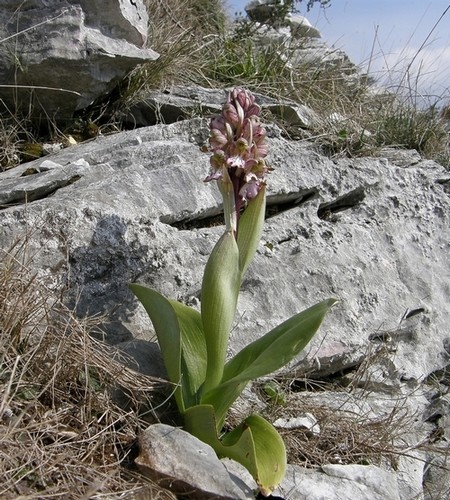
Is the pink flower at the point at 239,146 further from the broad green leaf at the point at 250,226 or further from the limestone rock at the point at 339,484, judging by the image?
the limestone rock at the point at 339,484

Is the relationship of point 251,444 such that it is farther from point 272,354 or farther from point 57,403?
point 57,403

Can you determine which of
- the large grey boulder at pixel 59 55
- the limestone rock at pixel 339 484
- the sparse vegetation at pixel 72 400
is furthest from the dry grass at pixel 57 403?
the large grey boulder at pixel 59 55

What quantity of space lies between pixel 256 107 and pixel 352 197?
1512 millimetres

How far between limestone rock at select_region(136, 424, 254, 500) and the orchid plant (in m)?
0.09

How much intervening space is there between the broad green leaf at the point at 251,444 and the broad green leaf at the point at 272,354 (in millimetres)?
91

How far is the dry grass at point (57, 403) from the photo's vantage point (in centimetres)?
175

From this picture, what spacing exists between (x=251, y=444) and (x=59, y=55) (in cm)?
236

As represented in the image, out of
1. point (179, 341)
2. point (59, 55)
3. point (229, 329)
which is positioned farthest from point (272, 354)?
point (59, 55)

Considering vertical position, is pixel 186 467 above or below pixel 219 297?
below

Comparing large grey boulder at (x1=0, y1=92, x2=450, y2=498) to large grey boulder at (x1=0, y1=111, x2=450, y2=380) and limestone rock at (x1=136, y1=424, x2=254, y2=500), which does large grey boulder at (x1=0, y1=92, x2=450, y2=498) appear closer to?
large grey boulder at (x1=0, y1=111, x2=450, y2=380)

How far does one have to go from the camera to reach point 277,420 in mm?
2510

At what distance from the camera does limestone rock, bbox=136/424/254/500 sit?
1.88 meters

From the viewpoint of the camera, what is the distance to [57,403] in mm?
2096

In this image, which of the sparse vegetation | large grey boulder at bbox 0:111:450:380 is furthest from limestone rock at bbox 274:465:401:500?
large grey boulder at bbox 0:111:450:380
